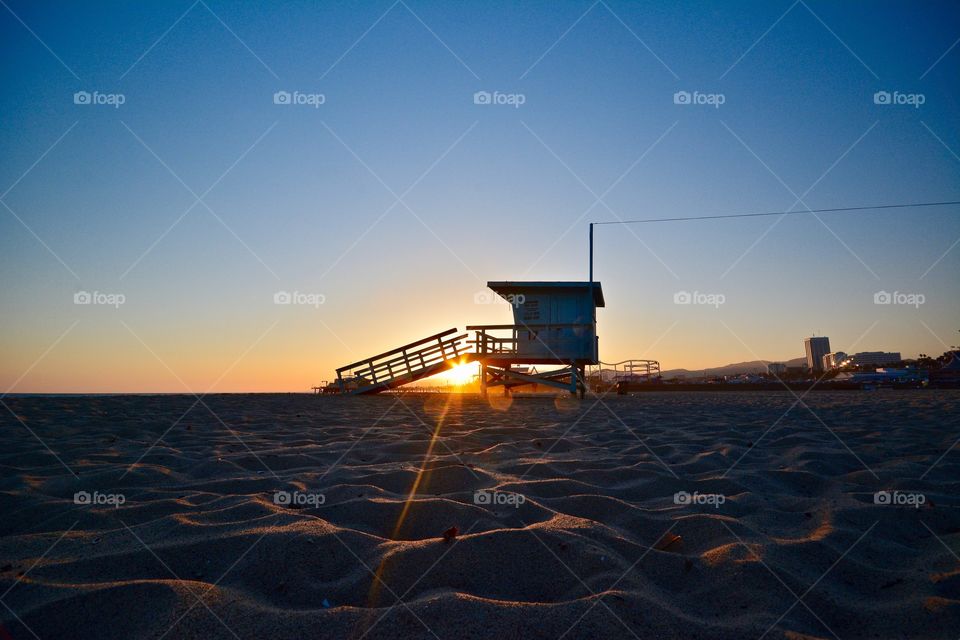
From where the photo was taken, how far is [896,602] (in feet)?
6.07

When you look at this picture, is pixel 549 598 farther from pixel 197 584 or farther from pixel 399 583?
pixel 197 584

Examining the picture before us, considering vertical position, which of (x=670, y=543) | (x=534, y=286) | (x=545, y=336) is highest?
(x=534, y=286)

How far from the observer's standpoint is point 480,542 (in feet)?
7.74

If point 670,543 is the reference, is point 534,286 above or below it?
above

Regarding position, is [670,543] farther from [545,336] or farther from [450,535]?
[545,336]

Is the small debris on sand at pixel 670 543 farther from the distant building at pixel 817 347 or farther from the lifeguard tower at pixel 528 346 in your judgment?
the distant building at pixel 817 347

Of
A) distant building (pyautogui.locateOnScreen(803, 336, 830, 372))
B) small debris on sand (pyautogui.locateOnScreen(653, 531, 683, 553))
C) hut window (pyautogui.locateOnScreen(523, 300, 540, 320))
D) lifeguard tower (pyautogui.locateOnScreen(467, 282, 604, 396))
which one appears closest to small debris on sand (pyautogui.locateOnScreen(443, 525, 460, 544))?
small debris on sand (pyautogui.locateOnScreen(653, 531, 683, 553))

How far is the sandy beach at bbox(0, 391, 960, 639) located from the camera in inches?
67.7

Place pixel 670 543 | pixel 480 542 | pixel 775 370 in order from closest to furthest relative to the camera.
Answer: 1. pixel 480 542
2. pixel 670 543
3. pixel 775 370

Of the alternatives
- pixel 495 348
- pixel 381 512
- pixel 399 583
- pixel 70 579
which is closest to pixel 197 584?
pixel 70 579

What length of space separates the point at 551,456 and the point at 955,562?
2943 mm

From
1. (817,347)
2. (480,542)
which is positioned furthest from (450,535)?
(817,347)

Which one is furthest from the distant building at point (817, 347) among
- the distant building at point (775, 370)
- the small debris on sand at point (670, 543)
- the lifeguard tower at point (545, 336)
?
the small debris on sand at point (670, 543)

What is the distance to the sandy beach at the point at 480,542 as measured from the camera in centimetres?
172
